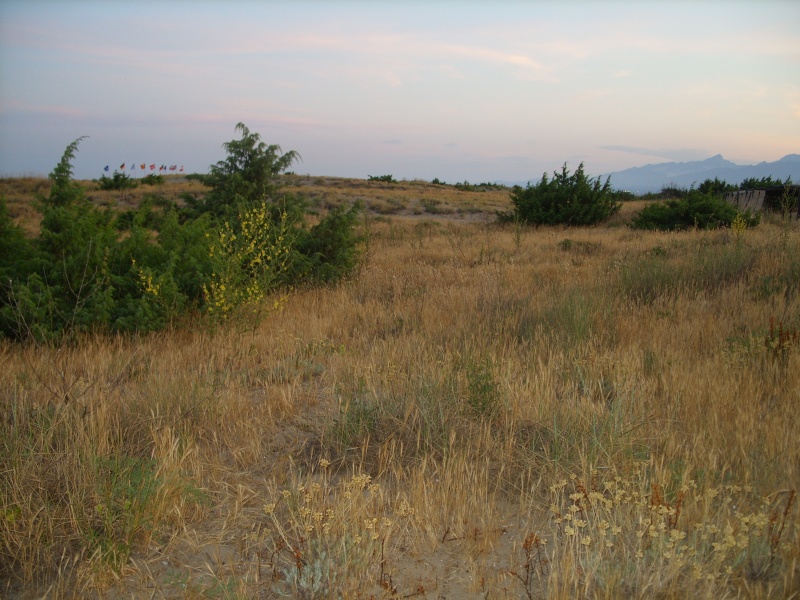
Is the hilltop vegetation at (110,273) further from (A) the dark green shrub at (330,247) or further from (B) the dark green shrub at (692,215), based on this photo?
(B) the dark green shrub at (692,215)

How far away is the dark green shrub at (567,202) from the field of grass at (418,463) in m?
12.8

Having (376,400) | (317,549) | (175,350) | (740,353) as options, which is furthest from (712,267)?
(317,549)

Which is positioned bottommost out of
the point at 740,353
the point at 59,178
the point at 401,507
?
the point at 401,507

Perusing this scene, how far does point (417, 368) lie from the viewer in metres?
4.76

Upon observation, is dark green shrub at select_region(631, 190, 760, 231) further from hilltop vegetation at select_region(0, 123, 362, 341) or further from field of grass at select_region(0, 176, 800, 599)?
hilltop vegetation at select_region(0, 123, 362, 341)

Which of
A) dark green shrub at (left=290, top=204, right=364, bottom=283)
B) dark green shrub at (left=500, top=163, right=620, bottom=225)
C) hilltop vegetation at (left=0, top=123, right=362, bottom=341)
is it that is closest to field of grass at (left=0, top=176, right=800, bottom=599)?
hilltop vegetation at (left=0, top=123, right=362, bottom=341)

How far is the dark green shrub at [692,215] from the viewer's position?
16031 millimetres

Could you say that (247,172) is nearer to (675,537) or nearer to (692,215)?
(675,537)

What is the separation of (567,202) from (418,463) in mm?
16832

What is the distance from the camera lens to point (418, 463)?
3.61 meters

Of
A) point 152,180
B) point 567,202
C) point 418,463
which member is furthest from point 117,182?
point 418,463

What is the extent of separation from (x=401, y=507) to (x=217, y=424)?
1717mm

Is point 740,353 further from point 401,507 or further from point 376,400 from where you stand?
point 401,507

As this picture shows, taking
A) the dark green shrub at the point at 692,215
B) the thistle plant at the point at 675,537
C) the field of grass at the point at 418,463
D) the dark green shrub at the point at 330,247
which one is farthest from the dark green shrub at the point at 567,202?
the thistle plant at the point at 675,537
